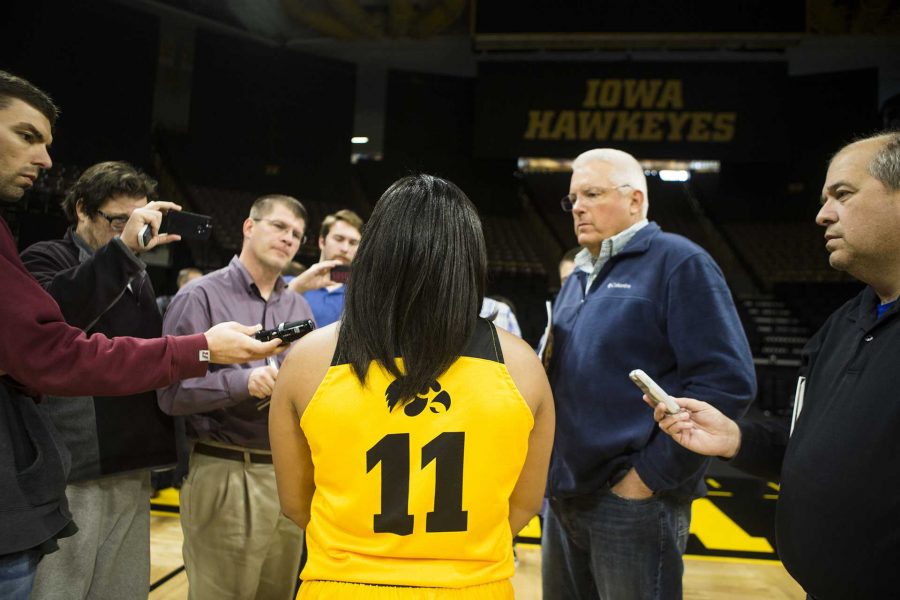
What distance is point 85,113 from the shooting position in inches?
453

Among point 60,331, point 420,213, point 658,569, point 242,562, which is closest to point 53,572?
point 242,562

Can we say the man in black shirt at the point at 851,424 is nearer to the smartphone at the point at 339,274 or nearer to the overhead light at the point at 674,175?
the smartphone at the point at 339,274

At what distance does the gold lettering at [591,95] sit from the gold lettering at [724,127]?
2.34 meters

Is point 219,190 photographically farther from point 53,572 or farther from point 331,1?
point 53,572

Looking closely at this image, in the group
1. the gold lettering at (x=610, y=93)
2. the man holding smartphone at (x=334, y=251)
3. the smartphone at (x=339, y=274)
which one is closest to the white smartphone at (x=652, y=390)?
the smartphone at (x=339, y=274)

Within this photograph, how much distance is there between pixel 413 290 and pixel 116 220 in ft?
4.97

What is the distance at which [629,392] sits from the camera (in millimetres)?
2006

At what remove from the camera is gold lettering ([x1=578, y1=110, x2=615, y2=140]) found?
12703 mm

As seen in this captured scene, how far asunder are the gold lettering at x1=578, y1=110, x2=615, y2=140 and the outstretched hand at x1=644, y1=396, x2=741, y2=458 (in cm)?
1189

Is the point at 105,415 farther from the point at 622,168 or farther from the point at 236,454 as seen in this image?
the point at 622,168

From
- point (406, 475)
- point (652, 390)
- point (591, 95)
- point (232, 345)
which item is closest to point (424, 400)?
point (406, 475)

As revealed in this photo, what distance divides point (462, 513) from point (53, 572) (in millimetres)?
1497

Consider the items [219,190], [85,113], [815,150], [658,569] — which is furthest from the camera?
[815,150]

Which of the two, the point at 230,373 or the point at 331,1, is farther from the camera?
the point at 331,1
